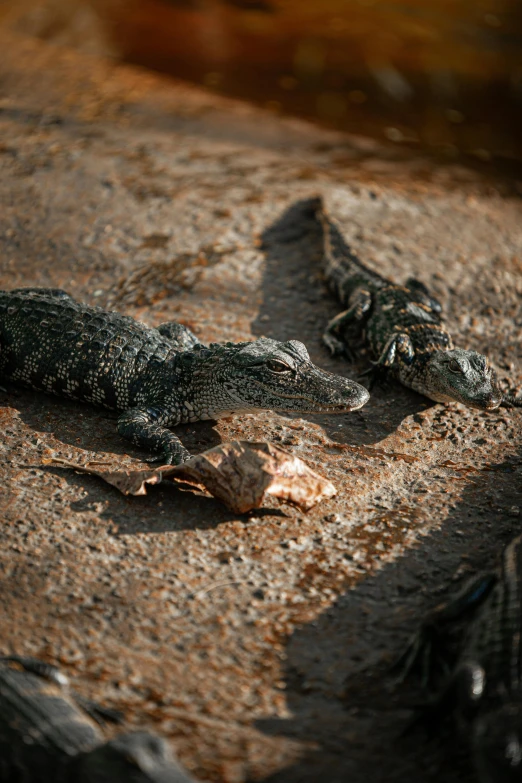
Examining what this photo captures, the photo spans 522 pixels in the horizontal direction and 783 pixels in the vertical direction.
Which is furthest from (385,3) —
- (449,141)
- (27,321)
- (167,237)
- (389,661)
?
(389,661)

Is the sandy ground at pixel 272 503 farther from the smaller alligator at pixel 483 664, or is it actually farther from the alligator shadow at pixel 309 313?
the smaller alligator at pixel 483 664

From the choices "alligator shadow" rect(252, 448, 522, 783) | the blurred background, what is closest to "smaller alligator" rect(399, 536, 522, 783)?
"alligator shadow" rect(252, 448, 522, 783)

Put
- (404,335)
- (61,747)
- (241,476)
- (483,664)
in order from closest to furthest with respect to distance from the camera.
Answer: (61,747) < (483,664) < (241,476) < (404,335)

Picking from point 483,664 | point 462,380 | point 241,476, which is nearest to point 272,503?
point 241,476

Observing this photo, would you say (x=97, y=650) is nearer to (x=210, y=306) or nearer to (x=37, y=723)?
Result: (x=37, y=723)

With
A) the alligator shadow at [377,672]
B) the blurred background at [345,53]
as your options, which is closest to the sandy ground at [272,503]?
the alligator shadow at [377,672]

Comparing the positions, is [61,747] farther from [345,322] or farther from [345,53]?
[345,53]
